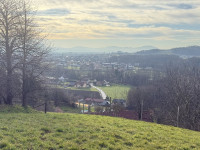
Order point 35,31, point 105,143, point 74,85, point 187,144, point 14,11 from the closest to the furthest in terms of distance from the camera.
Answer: point 105,143, point 187,144, point 14,11, point 35,31, point 74,85

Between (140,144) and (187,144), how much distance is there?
1.76 m

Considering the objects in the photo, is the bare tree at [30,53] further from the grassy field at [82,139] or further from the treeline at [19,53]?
the grassy field at [82,139]

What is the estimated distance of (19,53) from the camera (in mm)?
14312

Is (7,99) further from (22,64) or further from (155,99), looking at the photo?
(155,99)

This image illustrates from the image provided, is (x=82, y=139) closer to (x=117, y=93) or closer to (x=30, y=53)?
(x=30, y=53)

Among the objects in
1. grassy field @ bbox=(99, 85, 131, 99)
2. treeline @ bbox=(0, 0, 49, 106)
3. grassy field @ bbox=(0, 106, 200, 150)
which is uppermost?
treeline @ bbox=(0, 0, 49, 106)

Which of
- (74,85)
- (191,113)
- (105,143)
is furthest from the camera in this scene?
(74,85)

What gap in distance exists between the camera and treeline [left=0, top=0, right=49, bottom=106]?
13711mm

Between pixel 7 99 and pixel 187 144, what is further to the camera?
pixel 7 99

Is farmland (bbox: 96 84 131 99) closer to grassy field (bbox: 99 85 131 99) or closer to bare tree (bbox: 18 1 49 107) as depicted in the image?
grassy field (bbox: 99 85 131 99)

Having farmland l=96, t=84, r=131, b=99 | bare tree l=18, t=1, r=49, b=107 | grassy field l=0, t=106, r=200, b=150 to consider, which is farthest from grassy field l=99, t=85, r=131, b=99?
grassy field l=0, t=106, r=200, b=150

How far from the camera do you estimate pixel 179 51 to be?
193m

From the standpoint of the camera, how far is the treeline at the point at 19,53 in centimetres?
1371

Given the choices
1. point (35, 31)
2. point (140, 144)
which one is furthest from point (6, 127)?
point (35, 31)
